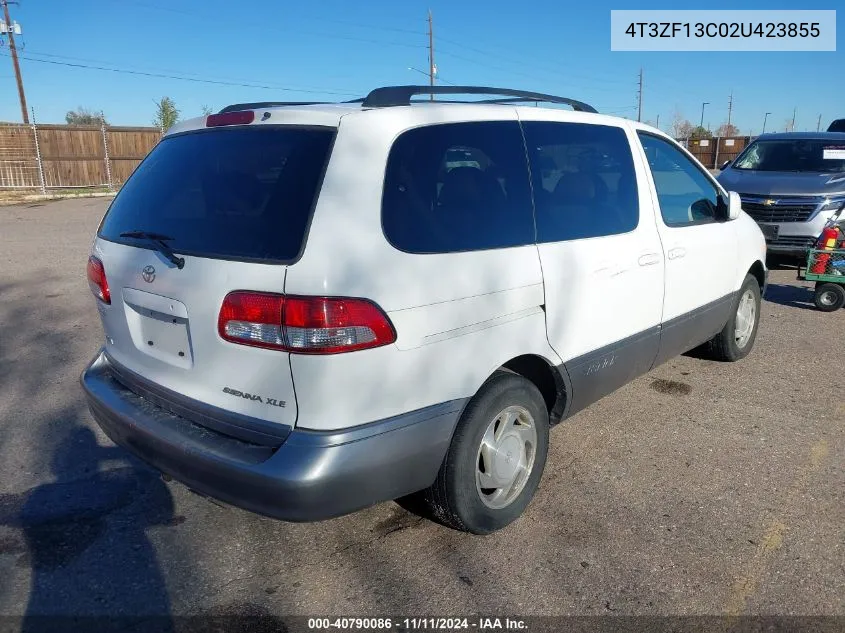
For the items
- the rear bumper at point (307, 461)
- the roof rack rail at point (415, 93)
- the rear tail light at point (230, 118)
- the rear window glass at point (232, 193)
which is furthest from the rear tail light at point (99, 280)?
the roof rack rail at point (415, 93)

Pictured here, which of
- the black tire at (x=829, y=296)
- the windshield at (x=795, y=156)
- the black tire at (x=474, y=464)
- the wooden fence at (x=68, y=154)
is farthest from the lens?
the wooden fence at (x=68, y=154)

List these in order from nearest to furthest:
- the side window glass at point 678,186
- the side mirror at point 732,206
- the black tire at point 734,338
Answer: the side window glass at point 678,186
the side mirror at point 732,206
the black tire at point 734,338

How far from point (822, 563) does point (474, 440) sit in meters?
1.55

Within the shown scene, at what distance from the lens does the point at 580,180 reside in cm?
344

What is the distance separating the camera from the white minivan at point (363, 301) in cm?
231

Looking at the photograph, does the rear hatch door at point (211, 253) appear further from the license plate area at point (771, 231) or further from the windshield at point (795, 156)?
the windshield at point (795, 156)

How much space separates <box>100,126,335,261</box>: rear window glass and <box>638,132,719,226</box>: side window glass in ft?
7.77

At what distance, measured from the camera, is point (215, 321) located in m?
2.44

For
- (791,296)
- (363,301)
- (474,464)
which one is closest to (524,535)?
(474,464)

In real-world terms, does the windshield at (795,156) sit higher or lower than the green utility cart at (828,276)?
higher

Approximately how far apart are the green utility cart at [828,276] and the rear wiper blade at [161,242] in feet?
21.2

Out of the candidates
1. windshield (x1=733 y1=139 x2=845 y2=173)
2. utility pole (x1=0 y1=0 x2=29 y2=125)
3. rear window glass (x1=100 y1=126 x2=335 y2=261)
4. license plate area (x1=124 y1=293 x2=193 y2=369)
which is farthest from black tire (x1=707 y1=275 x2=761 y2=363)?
utility pole (x1=0 y1=0 x2=29 y2=125)

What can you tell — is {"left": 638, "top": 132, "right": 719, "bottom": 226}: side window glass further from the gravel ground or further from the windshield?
the windshield

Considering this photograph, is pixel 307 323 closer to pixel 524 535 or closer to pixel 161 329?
pixel 161 329
